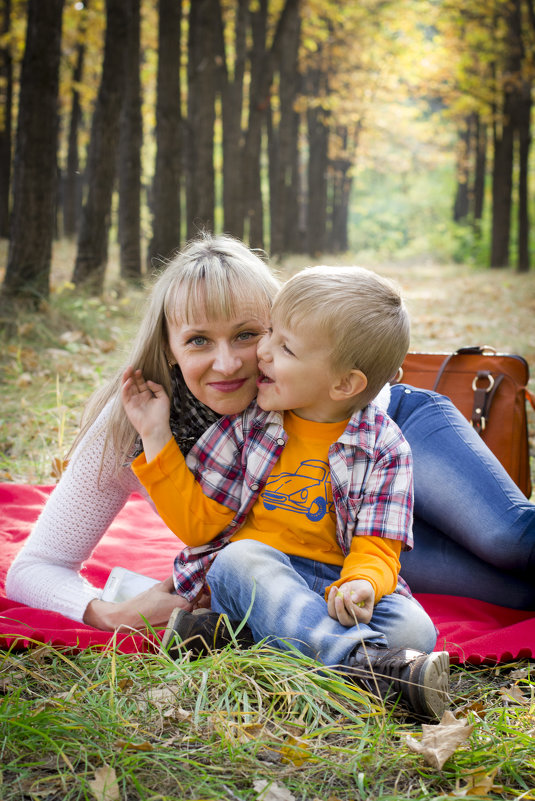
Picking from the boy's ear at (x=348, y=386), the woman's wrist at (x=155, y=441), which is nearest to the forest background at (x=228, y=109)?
the woman's wrist at (x=155, y=441)

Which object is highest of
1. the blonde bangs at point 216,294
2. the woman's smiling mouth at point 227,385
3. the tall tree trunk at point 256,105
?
the tall tree trunk at point 256,105

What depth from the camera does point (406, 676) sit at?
200cm

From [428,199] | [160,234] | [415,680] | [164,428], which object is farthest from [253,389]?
[428,199]

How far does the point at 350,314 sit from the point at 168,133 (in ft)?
26.8

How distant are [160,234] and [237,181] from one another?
3.76 meters

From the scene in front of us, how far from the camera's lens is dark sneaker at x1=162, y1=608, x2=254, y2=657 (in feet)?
7.53

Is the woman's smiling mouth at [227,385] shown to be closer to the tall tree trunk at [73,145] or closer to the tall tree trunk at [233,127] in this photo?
the tall tree trunk at [233,127]

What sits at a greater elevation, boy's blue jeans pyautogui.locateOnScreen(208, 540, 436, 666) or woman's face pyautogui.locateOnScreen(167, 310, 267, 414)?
woman's face pyautogui.locateOnScreen(167, 310, 267, 414)

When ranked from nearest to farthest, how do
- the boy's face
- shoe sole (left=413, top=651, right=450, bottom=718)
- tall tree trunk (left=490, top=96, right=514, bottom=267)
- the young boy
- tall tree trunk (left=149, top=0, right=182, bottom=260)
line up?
1. shoe sole (left=413, top=651, right=450, bottom=718)
2. the young boy
3. the boy's face
4. tall tree trunk (left=149, top=0, right=182, bottom=260)
5. tall tree trunk (left=490, top=96, right=514, bottom=267)

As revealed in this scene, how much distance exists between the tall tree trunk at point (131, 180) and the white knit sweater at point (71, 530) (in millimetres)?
Result: 8227

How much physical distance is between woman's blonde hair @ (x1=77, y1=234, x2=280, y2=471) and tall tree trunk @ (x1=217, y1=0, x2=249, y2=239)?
33.5 ft

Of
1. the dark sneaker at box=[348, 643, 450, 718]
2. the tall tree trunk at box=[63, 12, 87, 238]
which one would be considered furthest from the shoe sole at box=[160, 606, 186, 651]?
the tall tree trunk at box=[63, 12, 87, 238]

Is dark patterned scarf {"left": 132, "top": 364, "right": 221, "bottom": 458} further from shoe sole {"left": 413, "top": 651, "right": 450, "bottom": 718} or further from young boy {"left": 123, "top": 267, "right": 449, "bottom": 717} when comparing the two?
shoe sole {"left": 413, "top": 651, "right": 450, "bottom": 718}

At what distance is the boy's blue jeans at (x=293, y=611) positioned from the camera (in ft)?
7.01
